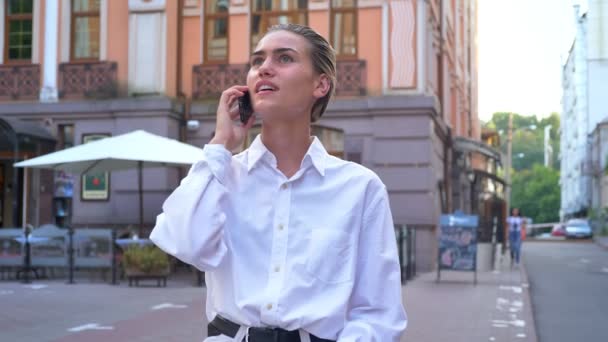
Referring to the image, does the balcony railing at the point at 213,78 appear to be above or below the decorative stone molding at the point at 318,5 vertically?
below

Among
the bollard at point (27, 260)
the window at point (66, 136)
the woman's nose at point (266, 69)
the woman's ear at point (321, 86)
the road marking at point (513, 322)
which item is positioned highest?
the window at point (66, 136)

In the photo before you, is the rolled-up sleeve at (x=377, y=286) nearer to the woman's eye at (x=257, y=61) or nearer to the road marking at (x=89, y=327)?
the woman's eye at (x=257, y=61)

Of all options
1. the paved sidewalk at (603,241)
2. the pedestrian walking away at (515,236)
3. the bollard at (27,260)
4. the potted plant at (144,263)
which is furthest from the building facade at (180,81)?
the paved sidewalk at (603,241)

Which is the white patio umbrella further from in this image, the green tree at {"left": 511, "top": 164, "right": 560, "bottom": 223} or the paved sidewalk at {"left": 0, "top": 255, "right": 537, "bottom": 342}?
the green tree at {"left": 511, "top": 164, "right": 560, "bottom": 223}

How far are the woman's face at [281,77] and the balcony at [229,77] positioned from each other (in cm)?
1602

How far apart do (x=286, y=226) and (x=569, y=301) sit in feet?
39.2

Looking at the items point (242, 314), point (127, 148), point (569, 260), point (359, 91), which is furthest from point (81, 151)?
point (569, 260)

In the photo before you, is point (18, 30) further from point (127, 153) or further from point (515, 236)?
point (515, 236)

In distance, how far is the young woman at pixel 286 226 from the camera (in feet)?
6.91

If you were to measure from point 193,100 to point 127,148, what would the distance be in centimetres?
504

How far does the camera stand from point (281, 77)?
223cm

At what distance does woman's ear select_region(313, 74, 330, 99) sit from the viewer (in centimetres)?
232

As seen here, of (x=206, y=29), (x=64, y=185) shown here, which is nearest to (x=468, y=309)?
(x=206, y=29)

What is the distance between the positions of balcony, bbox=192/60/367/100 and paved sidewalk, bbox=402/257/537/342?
15.2ft
